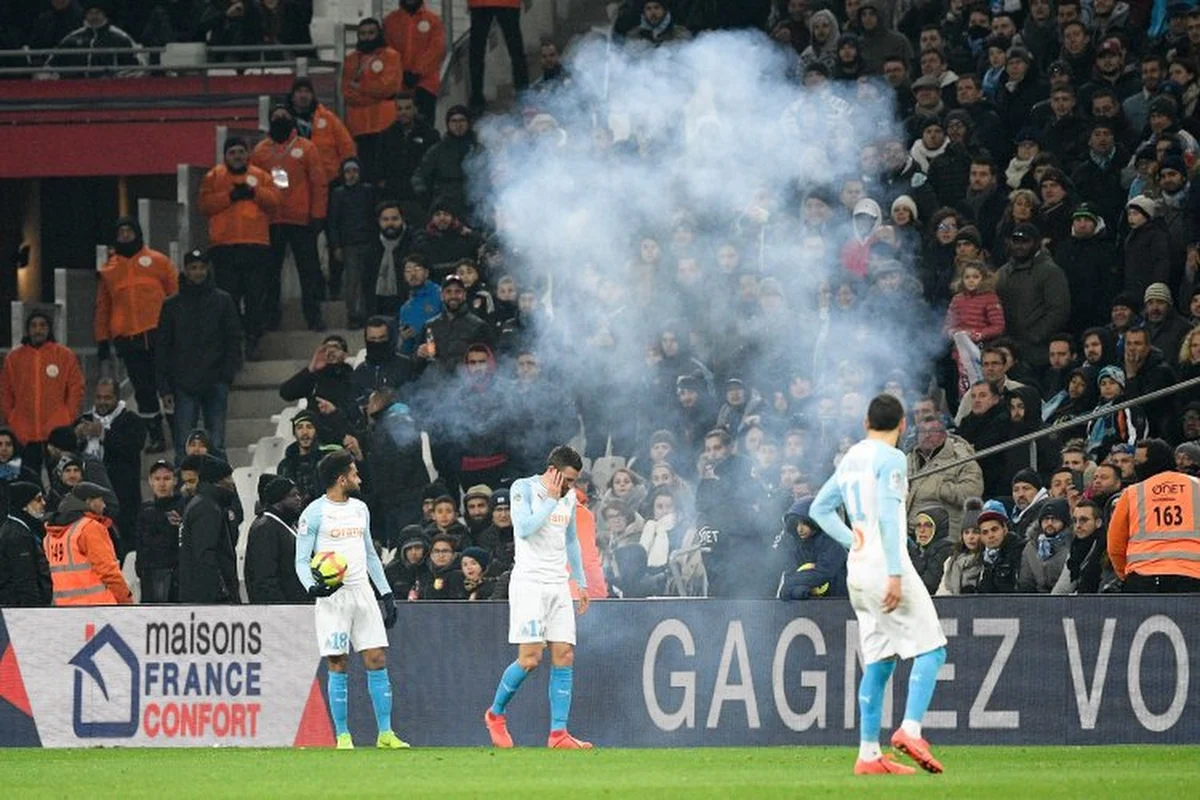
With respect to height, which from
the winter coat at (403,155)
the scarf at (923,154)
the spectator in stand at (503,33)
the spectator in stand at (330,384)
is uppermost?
the spectator in stand at (503,33)

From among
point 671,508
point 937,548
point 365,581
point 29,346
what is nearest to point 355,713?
point 365,581

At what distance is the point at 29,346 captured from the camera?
2655 centimetres

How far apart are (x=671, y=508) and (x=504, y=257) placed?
4.25m

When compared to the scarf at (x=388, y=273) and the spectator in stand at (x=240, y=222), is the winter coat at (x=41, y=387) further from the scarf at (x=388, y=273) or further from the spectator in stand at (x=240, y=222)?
the scarf at (x=388, y=273)

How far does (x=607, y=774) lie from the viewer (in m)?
14.9

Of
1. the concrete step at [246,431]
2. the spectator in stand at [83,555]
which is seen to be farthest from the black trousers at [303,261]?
the spectator in stand at [83,555]

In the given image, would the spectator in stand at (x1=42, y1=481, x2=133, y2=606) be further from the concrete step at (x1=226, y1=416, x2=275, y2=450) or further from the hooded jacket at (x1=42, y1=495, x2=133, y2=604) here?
the concrete step at (x1=226, y1=416, x2=275, y2=450)

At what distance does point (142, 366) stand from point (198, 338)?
61.2 inches

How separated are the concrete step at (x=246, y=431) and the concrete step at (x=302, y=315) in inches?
57.0

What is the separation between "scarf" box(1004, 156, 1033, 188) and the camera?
22.9m

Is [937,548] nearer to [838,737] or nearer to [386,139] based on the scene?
[838,737]

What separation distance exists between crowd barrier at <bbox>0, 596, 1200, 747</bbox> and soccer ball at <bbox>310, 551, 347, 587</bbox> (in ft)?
5.21

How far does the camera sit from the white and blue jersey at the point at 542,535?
706 inches

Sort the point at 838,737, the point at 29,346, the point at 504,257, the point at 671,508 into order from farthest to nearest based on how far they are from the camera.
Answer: the point at 29,346
the point at 504,257
the point at 671,508
the point at 838,737
